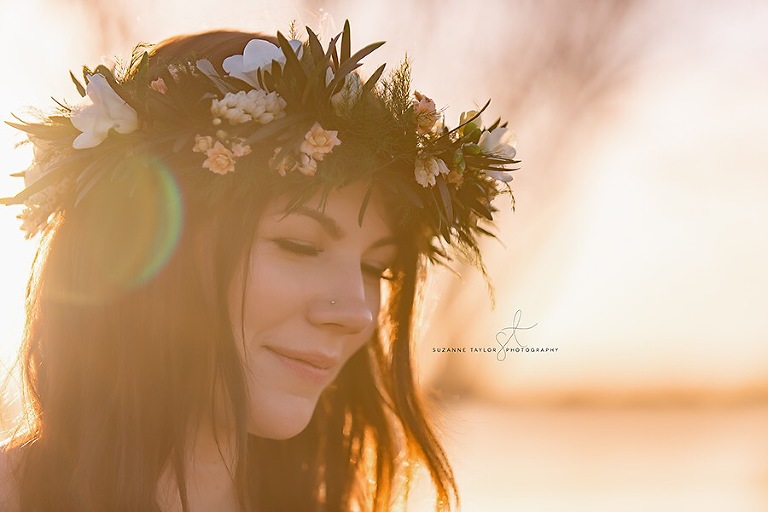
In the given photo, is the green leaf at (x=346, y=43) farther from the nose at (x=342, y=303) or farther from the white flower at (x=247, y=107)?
the nose at (x=342, y=303)

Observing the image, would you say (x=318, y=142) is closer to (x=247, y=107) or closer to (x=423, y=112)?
(x=247, y=107)

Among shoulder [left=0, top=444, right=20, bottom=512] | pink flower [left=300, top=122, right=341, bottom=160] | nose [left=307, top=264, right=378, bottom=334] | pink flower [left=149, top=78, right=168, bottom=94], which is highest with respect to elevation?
pink flower [left=149, top=78, right=168, bottom=94]

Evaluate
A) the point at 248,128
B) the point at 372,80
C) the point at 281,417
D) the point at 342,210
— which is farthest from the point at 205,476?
the point at 372,80

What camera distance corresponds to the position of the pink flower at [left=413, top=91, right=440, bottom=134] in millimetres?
2730

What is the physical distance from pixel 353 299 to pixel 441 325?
1.24 m

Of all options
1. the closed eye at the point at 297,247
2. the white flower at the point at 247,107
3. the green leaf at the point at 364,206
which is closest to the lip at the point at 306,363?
the closed eye at the point at 297,247

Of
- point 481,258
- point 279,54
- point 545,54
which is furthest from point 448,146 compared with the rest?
point 545,54

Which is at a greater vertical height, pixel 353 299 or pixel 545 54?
pixel 545 54

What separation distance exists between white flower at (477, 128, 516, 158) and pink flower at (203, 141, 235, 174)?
2.80 ft

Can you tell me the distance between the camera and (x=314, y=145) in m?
2.54

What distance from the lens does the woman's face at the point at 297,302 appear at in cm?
251

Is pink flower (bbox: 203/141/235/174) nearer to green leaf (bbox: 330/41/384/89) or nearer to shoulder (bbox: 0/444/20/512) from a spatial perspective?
green leaf (bbox: 330/41/384/89)

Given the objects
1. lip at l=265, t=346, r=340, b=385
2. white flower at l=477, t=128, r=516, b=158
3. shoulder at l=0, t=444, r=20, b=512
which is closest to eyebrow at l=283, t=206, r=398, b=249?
lip at l=265, t=346, r=340, b=385

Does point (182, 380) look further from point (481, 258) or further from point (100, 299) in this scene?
point (481, 258)
